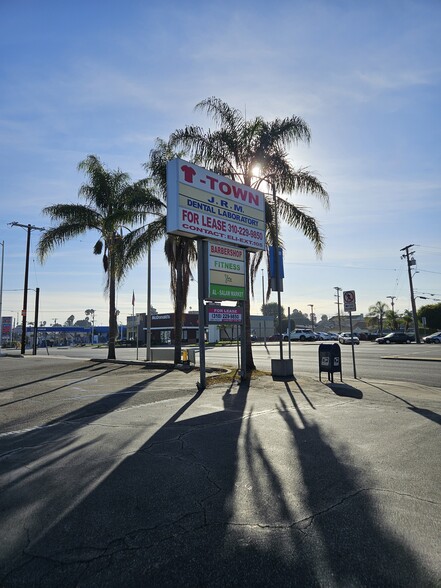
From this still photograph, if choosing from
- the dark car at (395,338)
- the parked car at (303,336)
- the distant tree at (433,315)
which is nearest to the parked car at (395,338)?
the dark car at (395,338)

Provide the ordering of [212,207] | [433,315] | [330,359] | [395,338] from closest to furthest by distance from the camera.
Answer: [212,207] → [330,359] → [395,338] → [433,315]

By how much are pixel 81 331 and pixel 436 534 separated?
116785 mm

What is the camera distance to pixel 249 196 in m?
14.1

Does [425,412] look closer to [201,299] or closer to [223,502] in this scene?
[223,502]

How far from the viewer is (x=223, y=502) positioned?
392 cm

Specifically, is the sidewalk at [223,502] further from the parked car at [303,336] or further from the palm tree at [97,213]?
the parked car at [303,336]

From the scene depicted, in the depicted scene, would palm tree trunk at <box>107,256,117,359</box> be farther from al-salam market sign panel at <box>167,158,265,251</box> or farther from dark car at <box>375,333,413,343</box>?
dark car at <box>375,333,413,343</box>

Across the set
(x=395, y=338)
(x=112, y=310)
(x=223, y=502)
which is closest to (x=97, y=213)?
(x=112, y=310)

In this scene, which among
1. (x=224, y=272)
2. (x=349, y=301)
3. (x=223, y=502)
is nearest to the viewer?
(x=223, y=502)

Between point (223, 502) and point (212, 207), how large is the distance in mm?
9796

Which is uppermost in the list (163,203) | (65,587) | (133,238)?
(163,203)

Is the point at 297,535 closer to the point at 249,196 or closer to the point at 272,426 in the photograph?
the point at 272,426

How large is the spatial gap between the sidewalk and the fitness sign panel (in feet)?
17.9

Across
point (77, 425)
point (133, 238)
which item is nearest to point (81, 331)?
point (133, 238)
